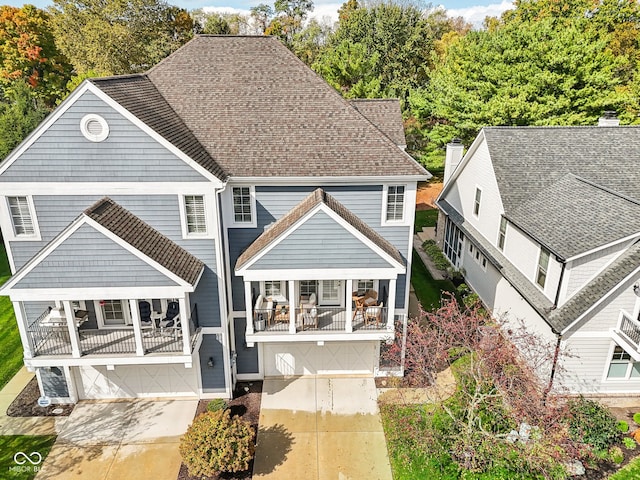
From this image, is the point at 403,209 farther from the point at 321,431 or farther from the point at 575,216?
the point at 321,431

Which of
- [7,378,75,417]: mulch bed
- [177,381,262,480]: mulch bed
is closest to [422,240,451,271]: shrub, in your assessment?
[177,381,262,480]: mulch bed

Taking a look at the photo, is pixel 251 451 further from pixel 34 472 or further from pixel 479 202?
pixel 479 202

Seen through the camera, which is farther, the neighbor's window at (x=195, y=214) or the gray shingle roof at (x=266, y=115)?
the gray shingle roof at (x=266, y=115)

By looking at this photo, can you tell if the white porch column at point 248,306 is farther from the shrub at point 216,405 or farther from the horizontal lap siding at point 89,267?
the shrub at point 216,405

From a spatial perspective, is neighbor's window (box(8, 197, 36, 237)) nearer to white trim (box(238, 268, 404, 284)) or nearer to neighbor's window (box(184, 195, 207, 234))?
neighbor's window (box(184, 195, 207, 234))

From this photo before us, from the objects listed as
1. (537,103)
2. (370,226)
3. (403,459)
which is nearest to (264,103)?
(370,226)

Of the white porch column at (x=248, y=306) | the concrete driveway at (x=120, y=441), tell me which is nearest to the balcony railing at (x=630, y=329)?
the white porch column at (x=248, y=306)
